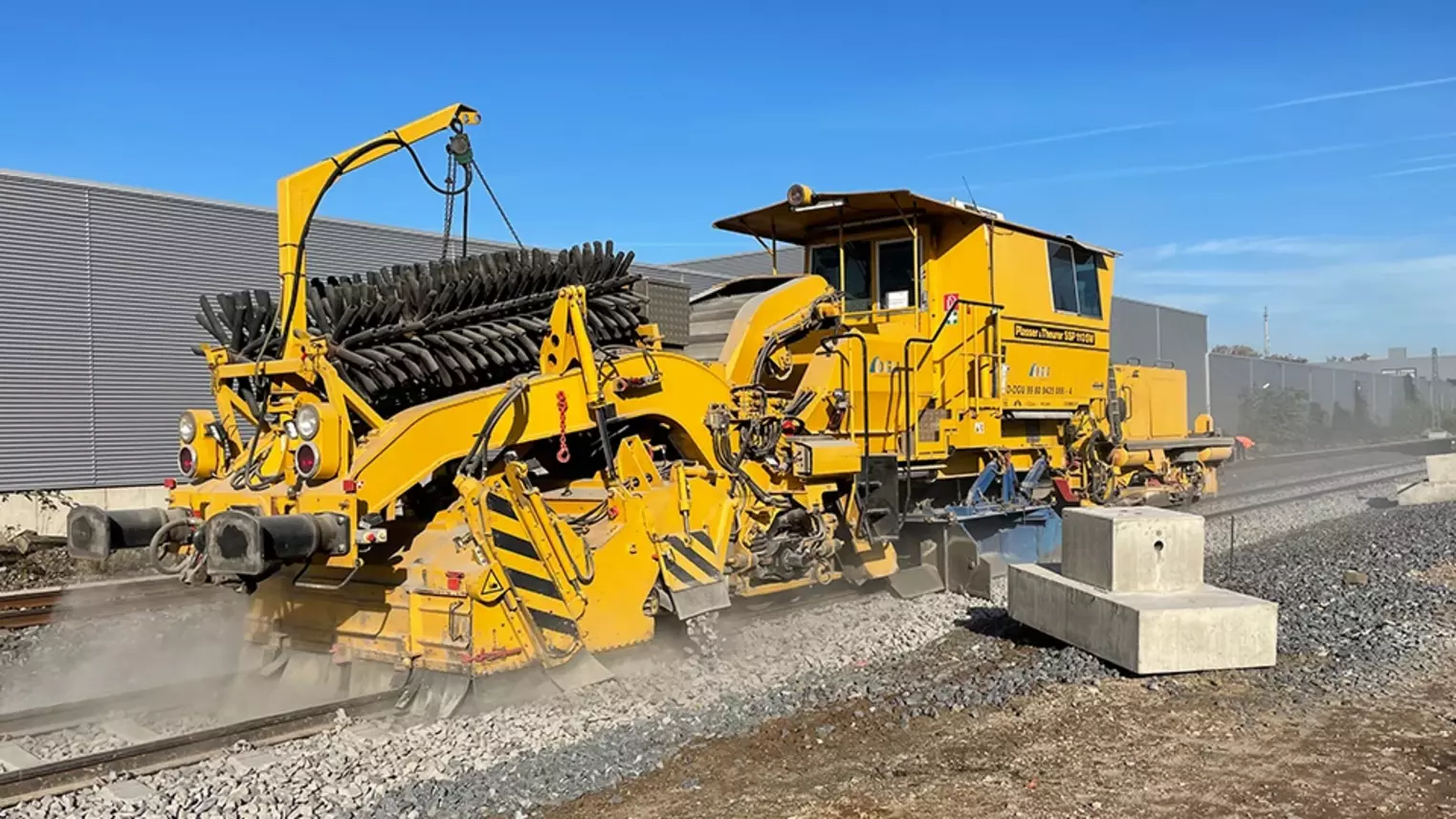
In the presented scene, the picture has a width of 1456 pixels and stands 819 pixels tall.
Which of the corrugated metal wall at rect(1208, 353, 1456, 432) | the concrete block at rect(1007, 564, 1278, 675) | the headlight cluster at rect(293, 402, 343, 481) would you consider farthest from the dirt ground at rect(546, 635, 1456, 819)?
the corrugated metal wall at rect(1208, 353, 1456, 432)

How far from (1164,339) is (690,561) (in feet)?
142

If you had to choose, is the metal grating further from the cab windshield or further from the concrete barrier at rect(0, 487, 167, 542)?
the concrete barrier at rect(0, 487, 167, 542)

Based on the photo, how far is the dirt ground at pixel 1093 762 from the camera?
471cm

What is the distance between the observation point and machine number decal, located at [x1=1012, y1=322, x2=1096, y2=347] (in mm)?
11070

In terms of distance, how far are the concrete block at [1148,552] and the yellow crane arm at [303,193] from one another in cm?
505

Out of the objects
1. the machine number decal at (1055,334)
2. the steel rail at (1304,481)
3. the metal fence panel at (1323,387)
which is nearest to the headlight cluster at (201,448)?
the machine number decal at (1055,334)

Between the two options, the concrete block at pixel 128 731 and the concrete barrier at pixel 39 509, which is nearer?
the concrete block at pixel 128 731

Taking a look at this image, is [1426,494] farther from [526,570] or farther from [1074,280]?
[526,570]

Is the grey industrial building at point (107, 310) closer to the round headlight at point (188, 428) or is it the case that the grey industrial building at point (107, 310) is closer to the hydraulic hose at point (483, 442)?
the round headlight at point (188, 428)

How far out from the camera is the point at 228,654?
26.3ft

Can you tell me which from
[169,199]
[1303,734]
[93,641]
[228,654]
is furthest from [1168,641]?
[169,199]

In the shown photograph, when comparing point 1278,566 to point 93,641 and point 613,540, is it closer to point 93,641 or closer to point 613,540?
point 613,540

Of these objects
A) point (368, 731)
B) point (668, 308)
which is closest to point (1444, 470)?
point (668, 308)

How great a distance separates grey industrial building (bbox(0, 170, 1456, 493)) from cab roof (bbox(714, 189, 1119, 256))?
1027 centimetres
